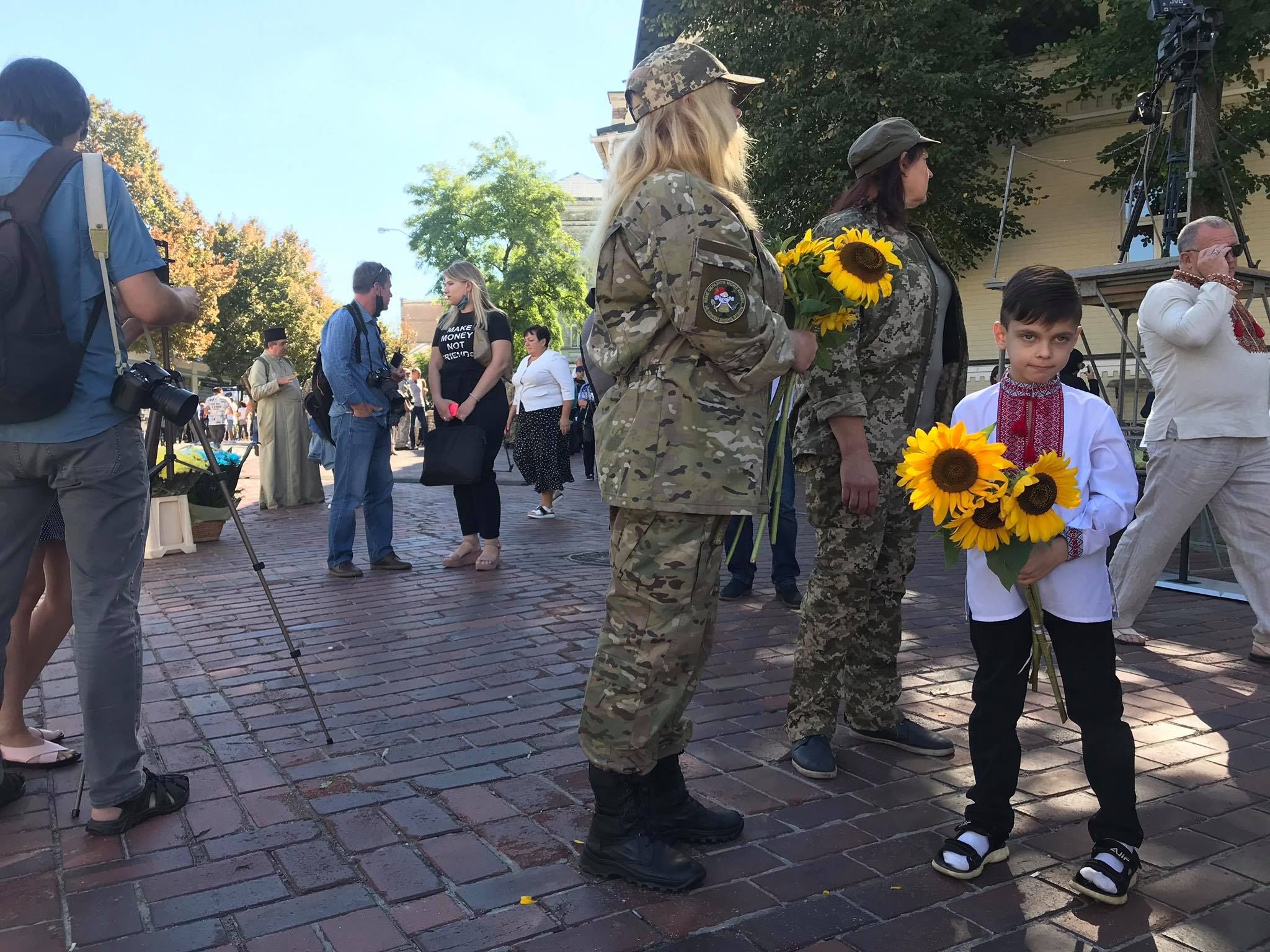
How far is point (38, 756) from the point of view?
368 cm

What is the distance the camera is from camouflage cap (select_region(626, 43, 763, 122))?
2.79 meters

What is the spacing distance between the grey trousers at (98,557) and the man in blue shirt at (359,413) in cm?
437

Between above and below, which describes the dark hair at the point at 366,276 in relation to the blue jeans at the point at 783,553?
above

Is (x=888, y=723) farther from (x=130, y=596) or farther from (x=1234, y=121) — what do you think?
(x=1234, y=121)

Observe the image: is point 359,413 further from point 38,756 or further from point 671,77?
point 671,77

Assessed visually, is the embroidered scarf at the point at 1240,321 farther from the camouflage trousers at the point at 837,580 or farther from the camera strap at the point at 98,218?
the camera strap at the point at 98,218

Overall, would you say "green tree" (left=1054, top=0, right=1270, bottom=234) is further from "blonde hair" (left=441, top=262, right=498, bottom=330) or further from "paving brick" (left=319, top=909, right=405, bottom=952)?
"paving brick" (left=319, top=909, right=405, bottom=952)

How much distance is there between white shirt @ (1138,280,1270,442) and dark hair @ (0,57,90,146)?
4.76m

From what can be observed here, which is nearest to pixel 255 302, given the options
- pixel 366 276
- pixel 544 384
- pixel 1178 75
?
pixel 544 384

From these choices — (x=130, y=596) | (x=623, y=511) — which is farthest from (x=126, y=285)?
(x=623, y=511)

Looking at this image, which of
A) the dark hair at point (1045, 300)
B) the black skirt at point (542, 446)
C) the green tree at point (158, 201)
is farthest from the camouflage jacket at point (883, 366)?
the green tree at point (158, 201)

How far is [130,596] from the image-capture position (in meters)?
3.20

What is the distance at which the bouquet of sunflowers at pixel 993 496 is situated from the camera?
2602 mm

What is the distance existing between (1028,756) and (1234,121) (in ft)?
49.0
